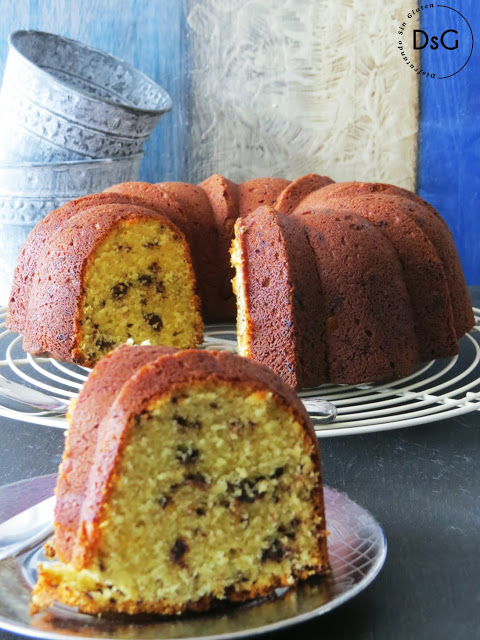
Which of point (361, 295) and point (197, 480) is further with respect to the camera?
point (361, 295)

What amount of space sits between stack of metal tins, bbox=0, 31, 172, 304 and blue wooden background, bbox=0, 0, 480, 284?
10.1 inches

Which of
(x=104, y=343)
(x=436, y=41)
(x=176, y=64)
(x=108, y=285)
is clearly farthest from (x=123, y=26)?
(x=104, y=343)

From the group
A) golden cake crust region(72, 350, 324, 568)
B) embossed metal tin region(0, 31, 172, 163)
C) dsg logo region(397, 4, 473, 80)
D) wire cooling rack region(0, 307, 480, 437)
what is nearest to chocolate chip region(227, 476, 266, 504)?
golden cake crust region(72, 350, 324, 568)

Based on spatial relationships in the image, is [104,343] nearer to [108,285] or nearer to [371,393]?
[108,285]

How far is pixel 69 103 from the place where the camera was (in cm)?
344

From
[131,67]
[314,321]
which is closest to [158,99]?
Answer: [131,67]

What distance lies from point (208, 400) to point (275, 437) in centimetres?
12

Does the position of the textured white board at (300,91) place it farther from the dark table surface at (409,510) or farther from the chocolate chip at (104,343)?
the dark table surface at (409,510)

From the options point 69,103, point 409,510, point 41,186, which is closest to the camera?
point 409,510

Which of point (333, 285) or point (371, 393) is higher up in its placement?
point (333, 285)

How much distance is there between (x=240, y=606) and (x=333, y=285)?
1118 millimetres

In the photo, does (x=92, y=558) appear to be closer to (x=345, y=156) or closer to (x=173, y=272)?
(x=173, y=272)

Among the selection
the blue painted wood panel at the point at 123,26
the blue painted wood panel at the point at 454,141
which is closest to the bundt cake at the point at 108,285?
the blue painted wood panel at the point at 123,26

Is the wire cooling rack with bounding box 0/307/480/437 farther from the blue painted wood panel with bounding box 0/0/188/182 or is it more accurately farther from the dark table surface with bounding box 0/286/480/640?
the blue painted wood panel with bounding box 0/0/188/182
